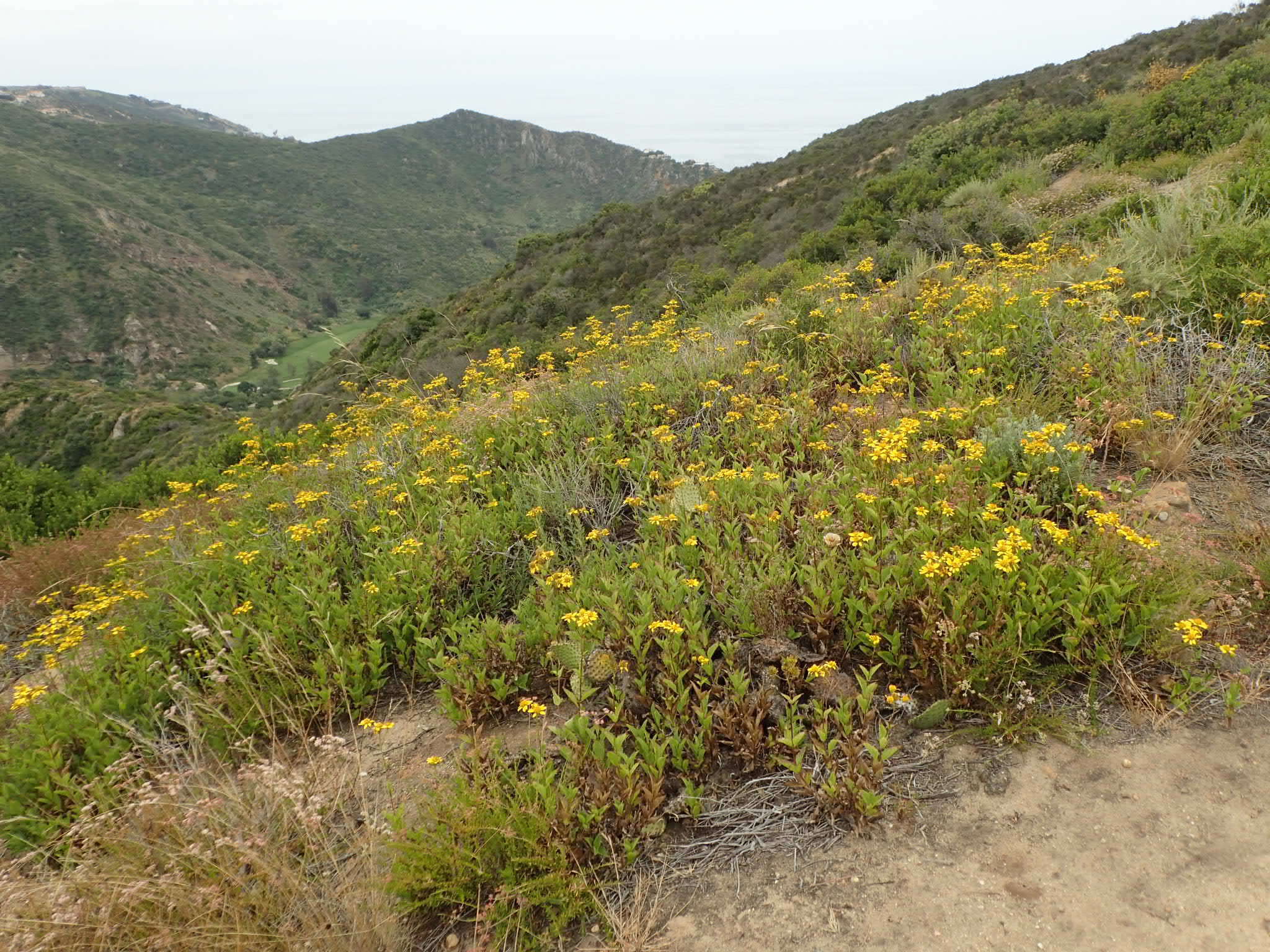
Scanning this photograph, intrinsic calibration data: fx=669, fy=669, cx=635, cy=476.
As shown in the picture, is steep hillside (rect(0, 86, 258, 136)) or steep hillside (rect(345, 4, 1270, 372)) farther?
steep hillside (rect(0, 86, 258, 136))

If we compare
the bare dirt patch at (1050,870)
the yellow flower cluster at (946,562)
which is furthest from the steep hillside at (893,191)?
the bare dirt patch at (1050,870)

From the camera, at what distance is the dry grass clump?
6.15 ft

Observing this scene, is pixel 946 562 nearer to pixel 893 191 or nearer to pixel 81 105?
pixel 893 191

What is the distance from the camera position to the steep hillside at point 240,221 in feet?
182

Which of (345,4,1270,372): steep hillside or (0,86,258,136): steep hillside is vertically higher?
(0,86,258,136): steep hillside

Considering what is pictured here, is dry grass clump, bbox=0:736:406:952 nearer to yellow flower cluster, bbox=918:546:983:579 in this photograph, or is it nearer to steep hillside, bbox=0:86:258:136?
yellow flower cluster, bbox=918:546:983:579

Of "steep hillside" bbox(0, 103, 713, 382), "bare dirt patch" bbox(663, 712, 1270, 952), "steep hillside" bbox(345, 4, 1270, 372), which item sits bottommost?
"bare dirt patch" bbox(663, 712, 1270, 952)

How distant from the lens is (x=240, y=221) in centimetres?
8069

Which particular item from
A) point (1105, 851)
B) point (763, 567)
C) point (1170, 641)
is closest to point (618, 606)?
point (763, 567)

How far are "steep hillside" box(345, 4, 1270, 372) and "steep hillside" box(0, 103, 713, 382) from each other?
41783mm

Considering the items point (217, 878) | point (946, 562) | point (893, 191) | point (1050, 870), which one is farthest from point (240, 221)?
point (1050, 870)

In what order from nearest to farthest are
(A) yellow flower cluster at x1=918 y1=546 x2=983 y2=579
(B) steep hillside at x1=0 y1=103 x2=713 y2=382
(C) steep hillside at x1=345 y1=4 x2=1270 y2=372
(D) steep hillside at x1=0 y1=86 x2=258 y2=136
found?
(A) yellow flower cluster at x1=918 y1=546 x2=983 y2=579 < (C) steep hillside at x1=345 y1=4 x2=1270 y2=372 < (B) steep hillside at x1=0 y1=103 x2=713 y2=382 < (D) steep hillside at x1=0 y1=86 x2=258 y2=136

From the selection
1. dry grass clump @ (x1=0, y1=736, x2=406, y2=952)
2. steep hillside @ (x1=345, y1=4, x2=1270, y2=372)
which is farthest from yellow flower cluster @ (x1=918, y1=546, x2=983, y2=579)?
steep hillside @ (x1=345, y1=4, x2=1270, y2=372)

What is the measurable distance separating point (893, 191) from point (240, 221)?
87.5 meters
